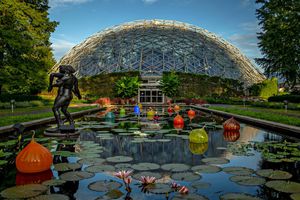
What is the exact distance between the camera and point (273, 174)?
5.11 meters

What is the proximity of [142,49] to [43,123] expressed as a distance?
46649 millimetres

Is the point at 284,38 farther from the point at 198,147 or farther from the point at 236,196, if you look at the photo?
the point at 236,196

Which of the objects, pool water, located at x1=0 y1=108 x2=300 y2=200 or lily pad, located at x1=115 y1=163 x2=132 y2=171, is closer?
pool water, located at x1=0 y1=108 x2=300 y2=200

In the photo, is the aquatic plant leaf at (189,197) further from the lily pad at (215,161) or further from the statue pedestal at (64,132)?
the statue pedestal at (64,132)

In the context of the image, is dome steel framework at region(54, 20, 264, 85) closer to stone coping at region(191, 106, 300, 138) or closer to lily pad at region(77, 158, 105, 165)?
stone coping at region(191, 106, 300, 138)

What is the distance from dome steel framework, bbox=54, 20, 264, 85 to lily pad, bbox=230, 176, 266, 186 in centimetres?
4950

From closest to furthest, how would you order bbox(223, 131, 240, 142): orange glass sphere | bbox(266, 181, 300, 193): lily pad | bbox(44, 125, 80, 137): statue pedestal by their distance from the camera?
1. bbox(266, 181, 300, 193): lily pad
2. bbox(223, 131, 240, 142): orange glass sphere
3. bbox(44, 125, 80, 137): statue pedestal

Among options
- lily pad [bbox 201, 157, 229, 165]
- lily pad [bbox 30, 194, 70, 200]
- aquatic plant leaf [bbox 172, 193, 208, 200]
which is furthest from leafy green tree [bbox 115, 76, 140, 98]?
aquatic plant leaf [bbox 172, 193, 208, 200]

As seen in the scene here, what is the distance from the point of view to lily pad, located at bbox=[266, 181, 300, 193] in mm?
4182

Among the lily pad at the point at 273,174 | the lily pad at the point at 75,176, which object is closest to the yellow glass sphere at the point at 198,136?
the lily pad at the point at 273,174

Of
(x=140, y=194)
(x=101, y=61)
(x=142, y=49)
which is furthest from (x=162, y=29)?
(x=140, y=194)

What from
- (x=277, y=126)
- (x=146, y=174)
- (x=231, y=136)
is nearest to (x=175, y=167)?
(x=146, y=174)

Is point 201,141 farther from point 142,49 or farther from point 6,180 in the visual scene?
point 142,49

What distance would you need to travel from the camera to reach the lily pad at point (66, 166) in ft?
18.1
